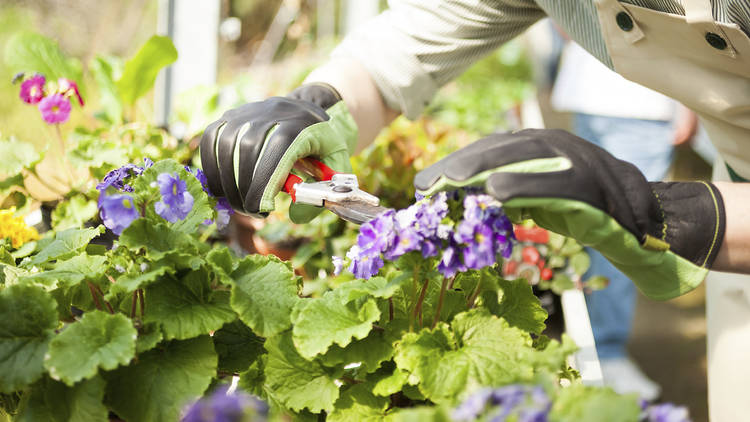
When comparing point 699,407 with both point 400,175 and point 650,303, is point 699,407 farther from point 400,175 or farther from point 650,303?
point 400,175

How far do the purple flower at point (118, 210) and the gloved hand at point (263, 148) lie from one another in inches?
10.7

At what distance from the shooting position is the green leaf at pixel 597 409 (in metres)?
0.52

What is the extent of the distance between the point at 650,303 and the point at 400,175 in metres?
2.55

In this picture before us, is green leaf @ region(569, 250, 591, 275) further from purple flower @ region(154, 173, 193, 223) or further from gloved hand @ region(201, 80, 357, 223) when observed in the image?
purple flower @ region(154, 173, 193, 223)

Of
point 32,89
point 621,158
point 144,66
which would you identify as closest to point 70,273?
point 32,89

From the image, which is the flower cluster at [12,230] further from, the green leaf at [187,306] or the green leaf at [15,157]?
the green leaf at [187,306]

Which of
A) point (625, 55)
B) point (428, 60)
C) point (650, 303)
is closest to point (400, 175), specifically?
point (428, 60)

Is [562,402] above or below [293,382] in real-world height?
above

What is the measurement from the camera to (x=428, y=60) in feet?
4.68

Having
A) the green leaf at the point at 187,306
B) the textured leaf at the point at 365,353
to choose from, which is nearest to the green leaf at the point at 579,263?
the textured leaf at the point at 365,353

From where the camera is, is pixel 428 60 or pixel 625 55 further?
pixel 428 60

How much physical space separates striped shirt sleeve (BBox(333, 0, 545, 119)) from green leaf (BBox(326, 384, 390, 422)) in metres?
0.77

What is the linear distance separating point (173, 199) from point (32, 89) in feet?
2.78

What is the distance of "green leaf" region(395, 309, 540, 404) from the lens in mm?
747
